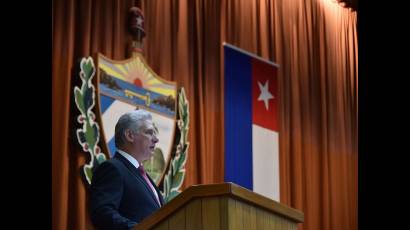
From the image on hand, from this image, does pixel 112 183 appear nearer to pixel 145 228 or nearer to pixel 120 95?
pixel 120 95

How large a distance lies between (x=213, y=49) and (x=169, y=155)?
134 centimetres

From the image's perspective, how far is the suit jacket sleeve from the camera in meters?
3.54

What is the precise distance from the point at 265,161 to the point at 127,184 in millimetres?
3189

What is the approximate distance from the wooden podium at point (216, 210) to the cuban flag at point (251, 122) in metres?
3.96

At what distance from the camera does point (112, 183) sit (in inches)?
144

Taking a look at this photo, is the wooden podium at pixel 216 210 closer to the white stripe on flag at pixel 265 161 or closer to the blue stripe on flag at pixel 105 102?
the blue stripe on flag at pixel 105 102

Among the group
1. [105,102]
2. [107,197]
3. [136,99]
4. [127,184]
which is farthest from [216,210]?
[136,99]

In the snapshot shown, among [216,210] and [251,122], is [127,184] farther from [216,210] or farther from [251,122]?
[251,122]

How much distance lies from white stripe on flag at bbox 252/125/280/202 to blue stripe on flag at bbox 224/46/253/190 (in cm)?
9

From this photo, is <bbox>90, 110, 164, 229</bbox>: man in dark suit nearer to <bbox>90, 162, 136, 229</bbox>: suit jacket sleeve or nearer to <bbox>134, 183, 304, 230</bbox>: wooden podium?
<bbox>90, 162, 136, 229</bbox>: suit jacket sleeve

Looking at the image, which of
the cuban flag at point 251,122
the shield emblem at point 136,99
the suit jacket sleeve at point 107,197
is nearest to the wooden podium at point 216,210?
the suit jacket sleeve at point 107,197

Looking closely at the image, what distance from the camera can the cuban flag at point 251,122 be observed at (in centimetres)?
616

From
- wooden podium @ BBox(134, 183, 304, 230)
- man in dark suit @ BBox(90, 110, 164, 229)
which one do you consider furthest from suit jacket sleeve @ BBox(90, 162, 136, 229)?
wooden podium @ BBox(134, 183, 304, 230)
